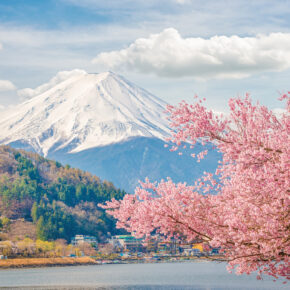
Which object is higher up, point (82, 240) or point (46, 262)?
point (82, 240)

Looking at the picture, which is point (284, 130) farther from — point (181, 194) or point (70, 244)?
point (70, 244)

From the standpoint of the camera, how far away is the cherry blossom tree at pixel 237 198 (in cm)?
1237

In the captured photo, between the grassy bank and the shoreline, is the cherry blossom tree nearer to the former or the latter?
the shoreline

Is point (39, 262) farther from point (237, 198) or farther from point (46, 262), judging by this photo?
point (237, 198)

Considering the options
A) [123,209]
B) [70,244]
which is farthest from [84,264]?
[123,209]

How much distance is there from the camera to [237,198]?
1284 cm

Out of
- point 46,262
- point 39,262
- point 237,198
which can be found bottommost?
point 46,262

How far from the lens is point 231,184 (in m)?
14.0

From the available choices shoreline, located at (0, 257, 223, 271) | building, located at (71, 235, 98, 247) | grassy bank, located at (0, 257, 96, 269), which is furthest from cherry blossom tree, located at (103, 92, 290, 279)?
building, located at (71, 235, 98, 247)

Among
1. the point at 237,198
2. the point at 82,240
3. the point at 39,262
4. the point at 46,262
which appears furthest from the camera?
the point at 82,240

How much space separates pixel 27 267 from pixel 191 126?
146235 mm

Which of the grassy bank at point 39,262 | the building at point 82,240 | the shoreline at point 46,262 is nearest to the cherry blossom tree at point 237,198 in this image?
the shoreline at point 46,262

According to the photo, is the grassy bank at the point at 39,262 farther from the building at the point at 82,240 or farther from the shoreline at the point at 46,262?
the building at the point at 82,240

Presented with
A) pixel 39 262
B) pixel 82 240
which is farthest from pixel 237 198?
pixel 82 240
